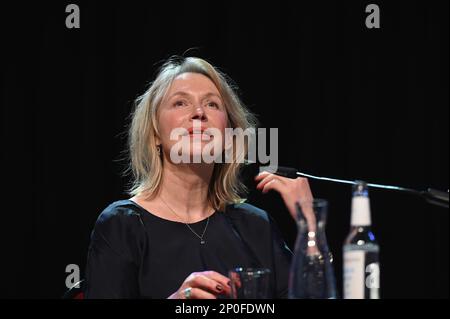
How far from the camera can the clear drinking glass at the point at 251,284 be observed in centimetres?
116

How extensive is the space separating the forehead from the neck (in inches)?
9.6

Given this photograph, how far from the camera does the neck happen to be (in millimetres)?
2121

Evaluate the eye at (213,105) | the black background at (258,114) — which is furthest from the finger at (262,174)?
the black background at (258,114)

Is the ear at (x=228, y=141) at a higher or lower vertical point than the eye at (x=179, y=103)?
lower

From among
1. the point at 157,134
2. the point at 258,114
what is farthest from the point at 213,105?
the point at 258,114

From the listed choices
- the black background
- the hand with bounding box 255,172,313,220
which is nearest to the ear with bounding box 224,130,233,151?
the hand with bounding box 255,172,313,220

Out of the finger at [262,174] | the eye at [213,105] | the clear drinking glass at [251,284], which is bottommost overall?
the clear drinking glass at [251,284]

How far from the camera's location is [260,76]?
3.02m

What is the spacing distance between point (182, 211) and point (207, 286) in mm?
806

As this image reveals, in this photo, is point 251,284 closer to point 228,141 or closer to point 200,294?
point 200,294

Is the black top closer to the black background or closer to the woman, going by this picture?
the woman

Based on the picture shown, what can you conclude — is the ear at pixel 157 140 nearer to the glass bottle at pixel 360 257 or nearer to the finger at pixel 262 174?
the finger at pixel 262 174
